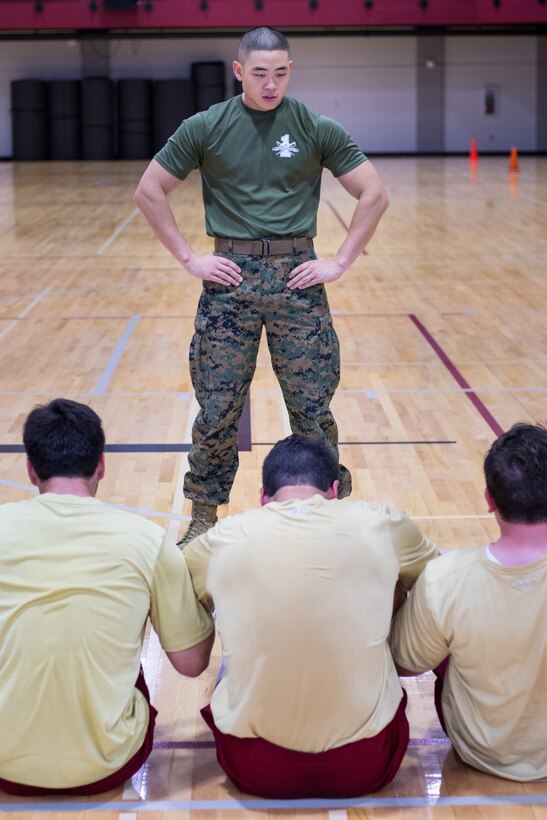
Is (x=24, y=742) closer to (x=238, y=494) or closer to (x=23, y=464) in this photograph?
(x=238, y=494)

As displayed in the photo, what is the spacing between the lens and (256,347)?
4.18m

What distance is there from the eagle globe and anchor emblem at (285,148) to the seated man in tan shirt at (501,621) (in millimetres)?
1574

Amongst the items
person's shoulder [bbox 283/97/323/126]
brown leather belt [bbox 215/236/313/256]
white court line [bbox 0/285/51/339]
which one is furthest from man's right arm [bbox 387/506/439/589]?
white court line [bbox 0/285/51/339]

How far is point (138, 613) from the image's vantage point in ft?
9.03

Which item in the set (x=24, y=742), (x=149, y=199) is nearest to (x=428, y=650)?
(x=24, y=742)

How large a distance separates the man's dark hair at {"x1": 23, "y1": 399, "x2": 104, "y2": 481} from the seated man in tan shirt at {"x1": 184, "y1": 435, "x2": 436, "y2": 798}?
37 centimetres

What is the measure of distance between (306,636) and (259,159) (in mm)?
1890

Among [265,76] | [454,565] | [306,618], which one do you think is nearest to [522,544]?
[454,565]

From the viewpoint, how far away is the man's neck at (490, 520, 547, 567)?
2697mm

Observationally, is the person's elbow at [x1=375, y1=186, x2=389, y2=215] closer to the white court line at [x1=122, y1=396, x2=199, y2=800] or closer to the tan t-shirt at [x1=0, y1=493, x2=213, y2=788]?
the white court line at [x1=122, y1=396, x2=199, y2=800]

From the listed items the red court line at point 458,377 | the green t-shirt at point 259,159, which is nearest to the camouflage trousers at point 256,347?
the green t-shirt at point 259,159

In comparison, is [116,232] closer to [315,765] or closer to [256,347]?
[256,347]

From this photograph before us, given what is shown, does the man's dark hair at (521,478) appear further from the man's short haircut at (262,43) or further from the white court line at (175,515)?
the white court line at (175,515)

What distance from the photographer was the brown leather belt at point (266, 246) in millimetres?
4008
